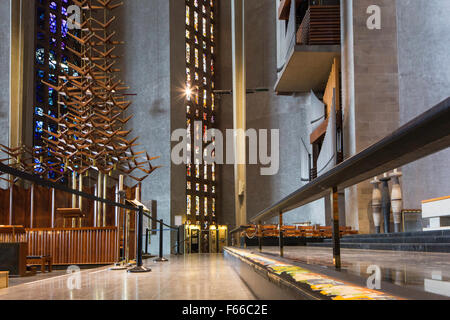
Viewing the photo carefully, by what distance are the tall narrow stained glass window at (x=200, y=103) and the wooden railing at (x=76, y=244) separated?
33.5 feet

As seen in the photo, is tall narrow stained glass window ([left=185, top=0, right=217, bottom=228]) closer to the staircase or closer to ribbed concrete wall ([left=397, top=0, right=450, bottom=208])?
ribbed concrete wall ([left=397, top=0, right=450, bottom=208])

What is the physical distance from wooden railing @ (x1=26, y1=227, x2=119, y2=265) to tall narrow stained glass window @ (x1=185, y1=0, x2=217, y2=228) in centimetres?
1021

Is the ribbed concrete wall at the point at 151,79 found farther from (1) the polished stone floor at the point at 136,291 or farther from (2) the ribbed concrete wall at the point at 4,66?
(1) the polished stone floor at the point at 136,291

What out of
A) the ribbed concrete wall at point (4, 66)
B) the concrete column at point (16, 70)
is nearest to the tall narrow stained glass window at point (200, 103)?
the concrete column at point (16, 70)

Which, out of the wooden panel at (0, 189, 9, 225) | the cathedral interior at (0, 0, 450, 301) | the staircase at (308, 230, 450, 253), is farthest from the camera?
the wooden panel at (0, 189, 9, 225)

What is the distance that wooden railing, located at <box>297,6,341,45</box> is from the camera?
12742mm

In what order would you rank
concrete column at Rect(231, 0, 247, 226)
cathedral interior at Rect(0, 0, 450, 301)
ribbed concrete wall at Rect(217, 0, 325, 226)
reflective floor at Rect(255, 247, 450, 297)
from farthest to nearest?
1. ribbed concrete wall at Rect(217, 0, 325, 226)
2. concrete column at Rect(231, 0, 247, 226)
3. cathedral interior at Rect(0, 0, 450, 301)
4. reflective floor at Rect(255, 247, 450, 297)

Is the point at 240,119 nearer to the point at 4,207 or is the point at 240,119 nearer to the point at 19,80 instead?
the point at 19,80

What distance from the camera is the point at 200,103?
2247cm

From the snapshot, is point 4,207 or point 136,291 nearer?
point 136,291

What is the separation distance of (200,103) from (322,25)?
10.3m

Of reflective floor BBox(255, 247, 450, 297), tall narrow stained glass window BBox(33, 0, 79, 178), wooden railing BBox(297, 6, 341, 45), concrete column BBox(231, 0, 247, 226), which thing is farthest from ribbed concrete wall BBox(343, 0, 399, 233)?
tall narrow stained glass window BBox(33, 0, 79, 178)

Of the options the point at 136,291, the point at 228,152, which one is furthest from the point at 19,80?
the point at 136,291
